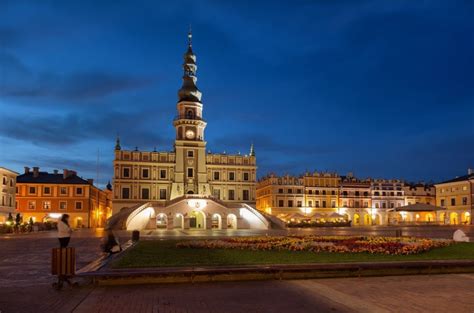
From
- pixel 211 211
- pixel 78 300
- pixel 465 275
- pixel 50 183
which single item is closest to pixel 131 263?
pixel 78 300

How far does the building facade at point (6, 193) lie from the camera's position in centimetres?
7662

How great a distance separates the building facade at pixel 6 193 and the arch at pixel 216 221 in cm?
3067

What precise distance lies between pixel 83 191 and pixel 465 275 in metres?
87.3

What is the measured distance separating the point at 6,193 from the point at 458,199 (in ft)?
287

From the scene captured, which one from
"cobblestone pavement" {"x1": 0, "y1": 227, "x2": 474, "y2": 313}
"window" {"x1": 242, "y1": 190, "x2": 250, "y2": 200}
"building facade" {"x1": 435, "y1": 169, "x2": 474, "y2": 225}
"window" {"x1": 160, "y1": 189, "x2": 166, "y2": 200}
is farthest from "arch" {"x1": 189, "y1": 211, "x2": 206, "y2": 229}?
"cobblestone pavement" {"x1": 0, "y1": 227, "x2": 474, "y2": 313}

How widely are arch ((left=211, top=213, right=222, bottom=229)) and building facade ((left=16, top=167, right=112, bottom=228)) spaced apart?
91.3ft

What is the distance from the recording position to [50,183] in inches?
3652

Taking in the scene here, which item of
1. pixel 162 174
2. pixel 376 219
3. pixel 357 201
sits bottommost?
pixel 376 219

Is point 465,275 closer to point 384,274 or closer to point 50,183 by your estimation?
point 384,274

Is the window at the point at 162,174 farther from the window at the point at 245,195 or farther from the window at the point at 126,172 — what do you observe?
the window at the point at 245,195

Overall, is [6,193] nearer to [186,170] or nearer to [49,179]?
[49,179]

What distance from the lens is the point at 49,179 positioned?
9425 centimetres

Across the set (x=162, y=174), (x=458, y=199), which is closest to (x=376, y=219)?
(x=458, y=199)

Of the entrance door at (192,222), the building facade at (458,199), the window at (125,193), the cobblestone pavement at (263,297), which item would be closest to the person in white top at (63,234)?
the cobblestone pavement at (263,297)
